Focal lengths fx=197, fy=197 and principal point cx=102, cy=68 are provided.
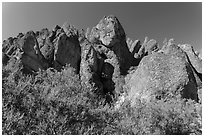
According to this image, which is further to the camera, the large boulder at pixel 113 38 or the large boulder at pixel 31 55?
the large boulder at pixel 113 38

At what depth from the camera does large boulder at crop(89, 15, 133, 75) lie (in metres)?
38.3

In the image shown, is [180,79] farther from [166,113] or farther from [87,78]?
[87,78]

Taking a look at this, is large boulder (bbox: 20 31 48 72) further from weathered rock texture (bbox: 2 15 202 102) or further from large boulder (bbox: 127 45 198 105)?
large boulder (bbox: 127 45 198 105)

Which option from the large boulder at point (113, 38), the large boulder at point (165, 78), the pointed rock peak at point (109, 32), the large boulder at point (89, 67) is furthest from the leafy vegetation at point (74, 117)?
the pointed rock peak at point (109, 32)

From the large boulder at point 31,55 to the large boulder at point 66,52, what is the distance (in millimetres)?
2437

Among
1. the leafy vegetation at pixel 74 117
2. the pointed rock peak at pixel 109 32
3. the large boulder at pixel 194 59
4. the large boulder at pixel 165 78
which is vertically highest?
the pointed rock peak at pixel 109 32

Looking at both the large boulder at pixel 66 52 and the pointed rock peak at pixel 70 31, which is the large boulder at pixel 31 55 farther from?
the pointed rock peak at pixel 70 31

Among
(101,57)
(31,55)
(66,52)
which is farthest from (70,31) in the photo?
(31,55)

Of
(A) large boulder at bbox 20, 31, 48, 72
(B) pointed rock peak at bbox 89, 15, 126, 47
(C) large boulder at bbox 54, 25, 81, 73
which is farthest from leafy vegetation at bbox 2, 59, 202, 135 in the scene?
(B) pointed rock peak at bbox 89, 15, 126, 47

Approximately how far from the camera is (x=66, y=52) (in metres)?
36.1

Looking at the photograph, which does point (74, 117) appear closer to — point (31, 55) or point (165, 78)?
point (165, 78)

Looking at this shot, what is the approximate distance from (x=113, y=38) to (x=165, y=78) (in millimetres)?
22170

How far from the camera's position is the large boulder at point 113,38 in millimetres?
38309

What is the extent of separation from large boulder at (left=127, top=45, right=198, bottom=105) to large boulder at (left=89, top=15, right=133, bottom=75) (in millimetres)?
15114
